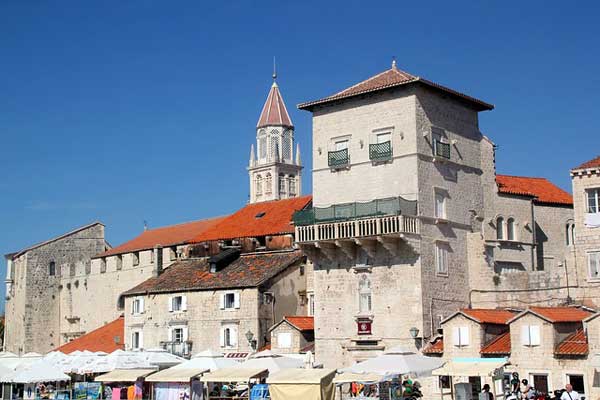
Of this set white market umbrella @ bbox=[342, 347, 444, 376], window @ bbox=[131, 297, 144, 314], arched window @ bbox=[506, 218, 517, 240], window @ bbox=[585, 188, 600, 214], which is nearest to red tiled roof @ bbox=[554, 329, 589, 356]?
white market umbrella @ bbox=[342, 347, 444, 376]

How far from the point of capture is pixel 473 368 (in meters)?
32.5

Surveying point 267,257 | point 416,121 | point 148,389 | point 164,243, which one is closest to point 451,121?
point 416,121

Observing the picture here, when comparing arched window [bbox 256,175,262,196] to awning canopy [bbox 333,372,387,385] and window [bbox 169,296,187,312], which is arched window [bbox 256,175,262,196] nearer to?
window [bbox 169,296,187,312]

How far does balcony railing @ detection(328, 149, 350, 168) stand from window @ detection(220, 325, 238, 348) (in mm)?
11898

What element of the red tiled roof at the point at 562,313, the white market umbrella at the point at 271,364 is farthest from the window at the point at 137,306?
the red tiled roof at the point at 562,313

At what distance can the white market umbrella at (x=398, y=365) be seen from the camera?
109 ft

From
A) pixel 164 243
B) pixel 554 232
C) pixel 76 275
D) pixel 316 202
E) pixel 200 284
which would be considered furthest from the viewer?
pixel 76 275

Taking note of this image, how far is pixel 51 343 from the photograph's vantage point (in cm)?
7762

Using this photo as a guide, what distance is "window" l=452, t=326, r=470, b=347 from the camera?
38.6m

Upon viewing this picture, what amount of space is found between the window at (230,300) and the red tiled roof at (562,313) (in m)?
18.5

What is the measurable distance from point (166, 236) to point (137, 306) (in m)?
14.5

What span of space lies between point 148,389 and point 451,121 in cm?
1893

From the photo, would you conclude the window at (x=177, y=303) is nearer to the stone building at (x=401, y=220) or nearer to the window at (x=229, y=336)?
the window at (x=229, y=336)

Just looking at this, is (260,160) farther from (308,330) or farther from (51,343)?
(308,330)
